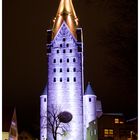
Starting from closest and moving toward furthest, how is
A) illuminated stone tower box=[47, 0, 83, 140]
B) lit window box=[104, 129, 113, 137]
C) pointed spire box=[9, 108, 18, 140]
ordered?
pointed spire box=[9, 108, 18, 140]
lit window box=[104, 129, 113, 137]
illuminated stone tower box=[47, 0, 83, 140]

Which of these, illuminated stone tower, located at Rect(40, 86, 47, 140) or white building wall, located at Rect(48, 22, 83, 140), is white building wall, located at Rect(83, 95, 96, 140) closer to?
white building wall, located at Rect(48, 22, 83, 140)

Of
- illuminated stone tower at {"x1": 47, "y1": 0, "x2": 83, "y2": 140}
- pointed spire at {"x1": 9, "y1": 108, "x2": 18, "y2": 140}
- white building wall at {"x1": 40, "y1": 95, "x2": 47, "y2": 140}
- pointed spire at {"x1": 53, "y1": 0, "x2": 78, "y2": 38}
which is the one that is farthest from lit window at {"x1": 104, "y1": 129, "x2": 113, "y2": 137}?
→ pointed spire at {"x1": 53, "y1": 0, "x2": 78, "y2": 38}

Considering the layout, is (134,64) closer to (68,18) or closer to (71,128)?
(71,128)

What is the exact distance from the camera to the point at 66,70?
10359 millimetres

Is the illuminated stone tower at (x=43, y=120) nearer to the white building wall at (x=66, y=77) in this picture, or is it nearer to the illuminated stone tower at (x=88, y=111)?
the white building wall at (x=66, y=77)

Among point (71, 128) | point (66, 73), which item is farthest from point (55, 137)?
point (66, 73)

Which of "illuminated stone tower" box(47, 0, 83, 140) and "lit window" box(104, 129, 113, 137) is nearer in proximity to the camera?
"lit window" box(104, 129, 113, 137)

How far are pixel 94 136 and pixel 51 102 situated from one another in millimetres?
1291

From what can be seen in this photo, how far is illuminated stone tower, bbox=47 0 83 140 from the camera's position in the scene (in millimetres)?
9562

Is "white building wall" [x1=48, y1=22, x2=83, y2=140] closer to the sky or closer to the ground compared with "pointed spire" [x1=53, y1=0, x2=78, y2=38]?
closer to the ground

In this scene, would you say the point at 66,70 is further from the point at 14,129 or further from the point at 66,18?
the point at 14,129

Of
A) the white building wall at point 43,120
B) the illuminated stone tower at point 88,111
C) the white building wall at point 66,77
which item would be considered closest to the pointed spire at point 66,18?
the white building wall at point 66,77

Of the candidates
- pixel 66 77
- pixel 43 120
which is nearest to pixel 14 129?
pixel 43 120

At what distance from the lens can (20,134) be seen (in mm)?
7695
